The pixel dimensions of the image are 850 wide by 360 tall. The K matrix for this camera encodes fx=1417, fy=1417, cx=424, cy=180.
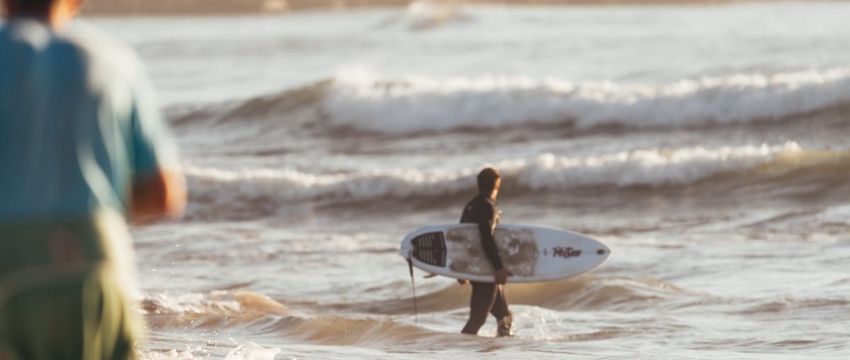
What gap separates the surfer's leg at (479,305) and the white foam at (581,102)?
14454mm

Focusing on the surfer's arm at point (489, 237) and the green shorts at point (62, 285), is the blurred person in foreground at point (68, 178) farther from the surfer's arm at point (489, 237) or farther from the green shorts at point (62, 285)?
the surfer's arm at point (489, 237)

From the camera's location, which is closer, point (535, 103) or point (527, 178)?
point (527, 178)

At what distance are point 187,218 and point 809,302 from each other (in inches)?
359

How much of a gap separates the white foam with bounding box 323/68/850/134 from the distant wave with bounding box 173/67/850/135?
0.05 ft

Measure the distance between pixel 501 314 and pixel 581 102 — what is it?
15403 millimetres

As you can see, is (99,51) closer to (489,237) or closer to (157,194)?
(157,194)

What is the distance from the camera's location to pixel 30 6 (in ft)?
9.46

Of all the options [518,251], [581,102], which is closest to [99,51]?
[518,251]

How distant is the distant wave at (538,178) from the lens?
717 inches

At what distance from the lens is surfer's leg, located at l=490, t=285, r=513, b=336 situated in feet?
30.2

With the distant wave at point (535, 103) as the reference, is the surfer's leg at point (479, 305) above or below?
below

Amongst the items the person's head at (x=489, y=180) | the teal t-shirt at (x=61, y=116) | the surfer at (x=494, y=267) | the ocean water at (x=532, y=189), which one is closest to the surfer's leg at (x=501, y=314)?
the surfer at (x=494, y=267)

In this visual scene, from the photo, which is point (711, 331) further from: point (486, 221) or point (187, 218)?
point (187, 218)

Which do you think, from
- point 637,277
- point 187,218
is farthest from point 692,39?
point 637,277
